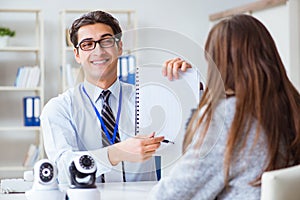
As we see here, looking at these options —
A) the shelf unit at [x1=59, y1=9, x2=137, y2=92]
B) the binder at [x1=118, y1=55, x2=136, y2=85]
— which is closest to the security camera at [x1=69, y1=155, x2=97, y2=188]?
the binder at [x1=118, y1=55, x2=136, y2=85]

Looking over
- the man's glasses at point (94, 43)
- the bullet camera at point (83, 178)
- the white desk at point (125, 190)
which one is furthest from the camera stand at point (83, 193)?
the man's glasses at point (94, 43)

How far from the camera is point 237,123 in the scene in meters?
1.35

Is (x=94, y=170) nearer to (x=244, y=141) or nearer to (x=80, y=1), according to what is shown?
(x=244, y=141)

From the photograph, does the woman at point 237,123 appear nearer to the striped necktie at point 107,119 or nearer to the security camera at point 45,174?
the striped necktie at point 107,119

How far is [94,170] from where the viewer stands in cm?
154

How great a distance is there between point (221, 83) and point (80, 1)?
4367 mm

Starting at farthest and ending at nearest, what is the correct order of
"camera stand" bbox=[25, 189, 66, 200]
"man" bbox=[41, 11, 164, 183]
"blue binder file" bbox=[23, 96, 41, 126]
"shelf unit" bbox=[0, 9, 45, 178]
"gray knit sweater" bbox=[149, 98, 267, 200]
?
"shelf unit" bbox=[0, 9, 45, 178]
"blue binder file" bbox=[23, 96, 41, 126]
"camera stand" bbox=[25, 189, 66, 200]
"man" bbox=[41, 11, 164, 183]
"gray knit sweater" bbox=[149, 98, 267, 200]

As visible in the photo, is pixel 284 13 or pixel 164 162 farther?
pixel 284 13

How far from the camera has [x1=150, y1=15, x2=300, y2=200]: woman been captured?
1.34 meters

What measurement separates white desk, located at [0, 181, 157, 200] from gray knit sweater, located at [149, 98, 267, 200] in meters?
0.28

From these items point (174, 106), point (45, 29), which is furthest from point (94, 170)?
point (45, 29)

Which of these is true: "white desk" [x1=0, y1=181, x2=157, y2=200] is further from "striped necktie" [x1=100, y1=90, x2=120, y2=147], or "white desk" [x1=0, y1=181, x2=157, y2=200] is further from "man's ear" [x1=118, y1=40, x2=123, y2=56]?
"man's ear" [x1=118, y1=40, x2=123, y2=56]

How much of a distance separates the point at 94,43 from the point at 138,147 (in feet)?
0.99

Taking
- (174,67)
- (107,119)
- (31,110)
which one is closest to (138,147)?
(107,119)
